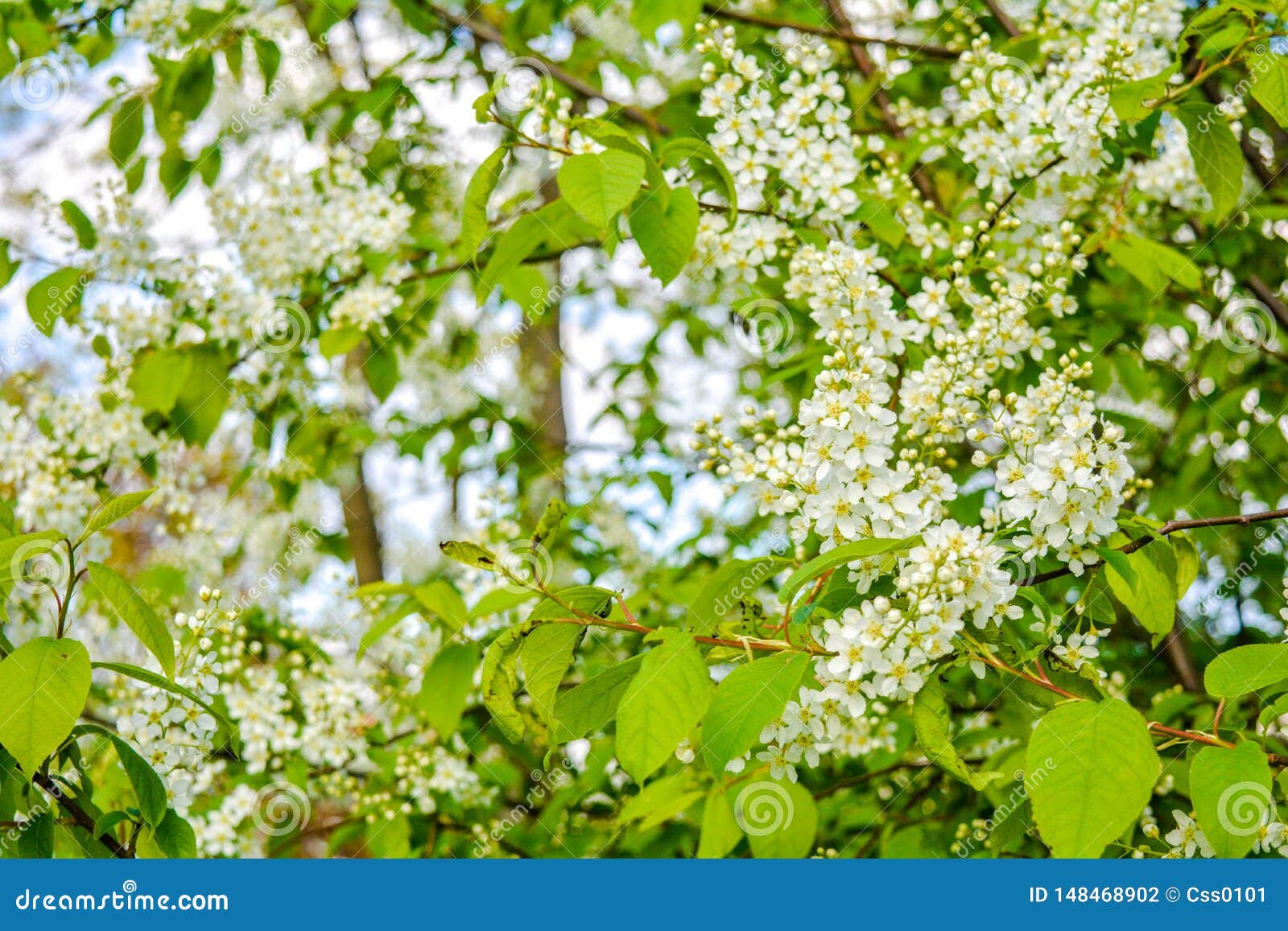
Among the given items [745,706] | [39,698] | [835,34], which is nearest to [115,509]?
[39,698]

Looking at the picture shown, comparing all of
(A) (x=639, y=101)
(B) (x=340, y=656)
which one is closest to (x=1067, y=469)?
Answer: (B) (x=340, y=656)

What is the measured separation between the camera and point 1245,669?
65.4 inches

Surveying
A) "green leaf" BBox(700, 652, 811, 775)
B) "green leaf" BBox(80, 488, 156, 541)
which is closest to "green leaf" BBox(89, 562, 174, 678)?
"green leaf" BBox(80, 488, 156, 541)

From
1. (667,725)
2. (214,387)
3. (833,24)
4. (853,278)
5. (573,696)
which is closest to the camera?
(667,725)

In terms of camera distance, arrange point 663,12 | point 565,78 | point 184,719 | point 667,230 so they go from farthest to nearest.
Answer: point 565,78
point 663,12
point 184,719
point 667,230

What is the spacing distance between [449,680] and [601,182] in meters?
1.48

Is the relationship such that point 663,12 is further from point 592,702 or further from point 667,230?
point 592,702

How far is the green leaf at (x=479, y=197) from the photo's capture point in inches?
78.7

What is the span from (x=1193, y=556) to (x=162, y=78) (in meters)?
2.98

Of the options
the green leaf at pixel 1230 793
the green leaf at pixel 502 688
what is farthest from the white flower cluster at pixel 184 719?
the green leaf at pixel 1230 793

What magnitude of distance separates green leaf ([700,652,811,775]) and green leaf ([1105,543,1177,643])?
581 mm

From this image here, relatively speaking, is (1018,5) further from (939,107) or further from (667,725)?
(667,725)

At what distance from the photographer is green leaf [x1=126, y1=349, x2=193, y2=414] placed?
11.2 ft

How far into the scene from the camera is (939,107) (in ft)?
11.9
